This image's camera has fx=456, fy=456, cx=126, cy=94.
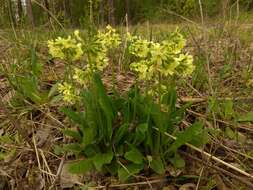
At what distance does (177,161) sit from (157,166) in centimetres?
11

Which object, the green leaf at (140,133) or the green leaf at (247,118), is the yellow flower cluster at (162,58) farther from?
the green leaf at (247,118)

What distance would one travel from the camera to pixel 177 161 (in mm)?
2215

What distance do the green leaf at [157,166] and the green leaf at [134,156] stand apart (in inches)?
2.5

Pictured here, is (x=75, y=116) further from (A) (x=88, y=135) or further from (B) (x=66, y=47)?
(B) (x=66, y=47)

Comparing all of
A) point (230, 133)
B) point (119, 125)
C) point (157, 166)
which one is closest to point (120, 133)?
point (119, 125)

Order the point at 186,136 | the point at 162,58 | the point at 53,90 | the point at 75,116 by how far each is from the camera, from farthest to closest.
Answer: the point at 53,90 → the point at 75,116 → the point at 186,136 → the point at 162,58

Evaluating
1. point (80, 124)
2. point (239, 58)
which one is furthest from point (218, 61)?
point (80, 124)

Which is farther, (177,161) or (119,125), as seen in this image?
(119,125)

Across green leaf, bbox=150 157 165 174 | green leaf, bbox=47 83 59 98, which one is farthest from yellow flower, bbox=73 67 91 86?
green leaf, bbox=47 83 59 98

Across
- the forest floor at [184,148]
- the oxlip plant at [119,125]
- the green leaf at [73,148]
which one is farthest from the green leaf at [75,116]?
the forest floor at [184,148]

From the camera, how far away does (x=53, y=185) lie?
2.28m

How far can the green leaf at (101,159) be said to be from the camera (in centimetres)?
217

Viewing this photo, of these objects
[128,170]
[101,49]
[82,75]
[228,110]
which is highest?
[101,49]

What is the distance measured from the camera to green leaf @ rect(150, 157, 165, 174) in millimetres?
2160
